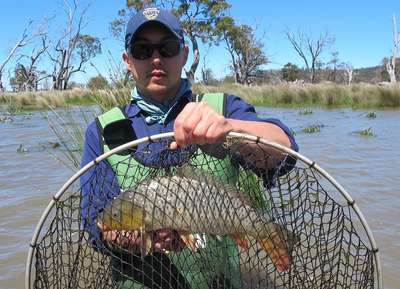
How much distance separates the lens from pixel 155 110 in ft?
10.2

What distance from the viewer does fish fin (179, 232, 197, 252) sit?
2.52 meters

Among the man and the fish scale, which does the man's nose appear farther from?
the fish scale

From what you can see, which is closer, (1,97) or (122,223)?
(122,223)

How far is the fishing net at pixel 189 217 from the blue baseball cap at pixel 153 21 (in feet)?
2.16

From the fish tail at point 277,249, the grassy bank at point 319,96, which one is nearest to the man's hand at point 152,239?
the fish tail at point 277,249

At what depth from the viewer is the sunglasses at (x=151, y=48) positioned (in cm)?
298

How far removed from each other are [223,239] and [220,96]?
837 millimetres

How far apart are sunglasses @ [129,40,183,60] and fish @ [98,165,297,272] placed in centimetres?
80

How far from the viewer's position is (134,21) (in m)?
2.96

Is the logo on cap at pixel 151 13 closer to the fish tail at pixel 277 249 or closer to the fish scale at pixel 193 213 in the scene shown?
the fish scale at pixel 193 213

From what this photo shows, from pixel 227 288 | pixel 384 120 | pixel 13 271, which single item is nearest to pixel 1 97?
pixel 384 120

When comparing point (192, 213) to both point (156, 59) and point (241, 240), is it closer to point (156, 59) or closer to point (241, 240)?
point (241, 240)

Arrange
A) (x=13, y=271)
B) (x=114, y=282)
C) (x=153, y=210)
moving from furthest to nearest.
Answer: (x=13, y=271) → (x=114, y=282) → (x=153, y=210)

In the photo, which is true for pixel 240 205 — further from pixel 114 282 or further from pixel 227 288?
→ pixel 114 282
